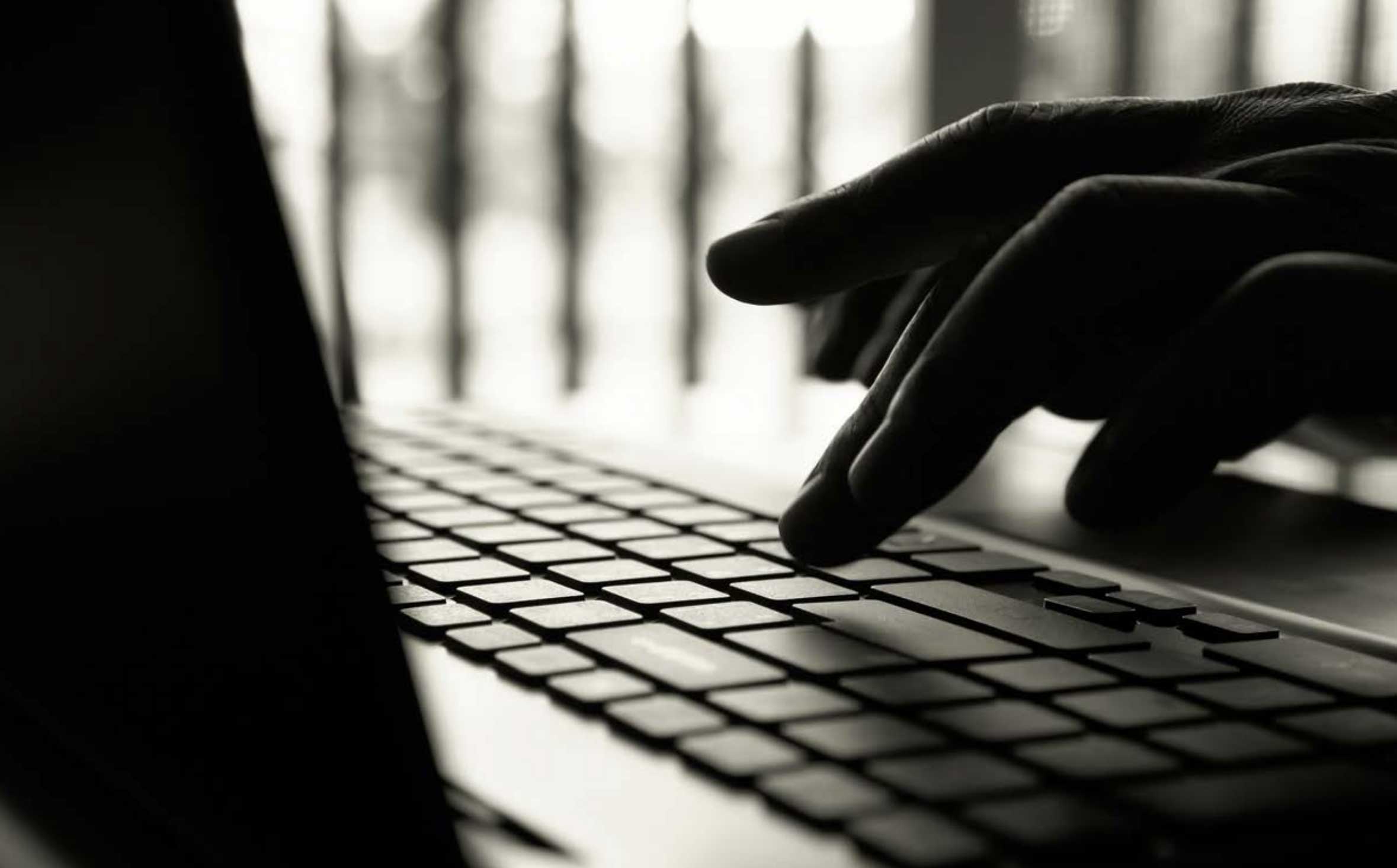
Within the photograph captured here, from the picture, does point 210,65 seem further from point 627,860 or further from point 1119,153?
point 1119,153

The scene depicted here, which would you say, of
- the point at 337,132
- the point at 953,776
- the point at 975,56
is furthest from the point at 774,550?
the point at 337,132

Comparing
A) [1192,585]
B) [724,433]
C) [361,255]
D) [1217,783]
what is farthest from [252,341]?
[361,255]

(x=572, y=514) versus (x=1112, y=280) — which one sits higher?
(x=1112, y=280)

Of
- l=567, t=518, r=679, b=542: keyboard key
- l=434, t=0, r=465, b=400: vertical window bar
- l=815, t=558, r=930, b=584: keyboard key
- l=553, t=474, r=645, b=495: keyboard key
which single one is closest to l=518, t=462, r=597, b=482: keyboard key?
l=553, t=474, r=645, b=495: keyboard key

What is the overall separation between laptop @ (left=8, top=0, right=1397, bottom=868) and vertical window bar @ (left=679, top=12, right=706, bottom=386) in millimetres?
2053

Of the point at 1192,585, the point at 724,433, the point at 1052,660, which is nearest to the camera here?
the point at 1052,660

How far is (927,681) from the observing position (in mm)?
329

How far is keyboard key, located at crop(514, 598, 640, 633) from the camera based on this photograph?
382mm

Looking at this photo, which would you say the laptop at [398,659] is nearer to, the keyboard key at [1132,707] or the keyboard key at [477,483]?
the keyboard key at [1132,707]

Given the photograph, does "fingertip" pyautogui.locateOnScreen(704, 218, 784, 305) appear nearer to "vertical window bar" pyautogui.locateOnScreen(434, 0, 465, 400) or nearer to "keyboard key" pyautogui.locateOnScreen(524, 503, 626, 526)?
"keyboard key" pyautogui.locateOnScreen(524, 503, 626, 526)

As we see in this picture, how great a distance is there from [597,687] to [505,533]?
203 mm

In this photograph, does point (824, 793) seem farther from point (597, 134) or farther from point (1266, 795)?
point (597, 134)

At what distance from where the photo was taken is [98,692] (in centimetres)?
32

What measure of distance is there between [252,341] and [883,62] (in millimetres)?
2296
